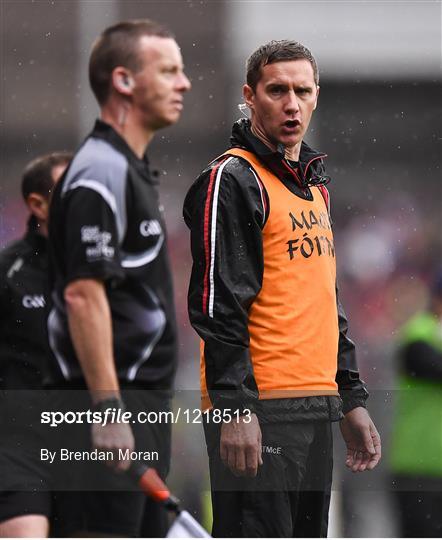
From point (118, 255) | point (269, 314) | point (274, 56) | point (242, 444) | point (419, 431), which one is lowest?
point (419, 431)

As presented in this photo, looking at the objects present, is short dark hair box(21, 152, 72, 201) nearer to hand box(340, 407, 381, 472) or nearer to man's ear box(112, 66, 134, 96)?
man's ear box(112, 66, 134, 96)

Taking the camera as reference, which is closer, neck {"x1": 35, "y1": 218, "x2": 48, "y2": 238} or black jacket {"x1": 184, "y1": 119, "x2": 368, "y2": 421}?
black jacket {"x1": 184, "y1": 119, "x2": 368, "y2": 421}

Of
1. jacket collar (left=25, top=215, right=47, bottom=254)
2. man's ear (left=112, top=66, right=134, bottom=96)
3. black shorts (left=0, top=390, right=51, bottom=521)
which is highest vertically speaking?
man's ear (left=112, top=66, right=134, bottom=96)

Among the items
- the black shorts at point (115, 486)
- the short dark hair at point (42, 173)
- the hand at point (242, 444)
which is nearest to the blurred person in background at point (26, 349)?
the short dark hair at point (42, 173)

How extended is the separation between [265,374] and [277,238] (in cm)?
40

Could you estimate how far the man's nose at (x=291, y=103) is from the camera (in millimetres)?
4352

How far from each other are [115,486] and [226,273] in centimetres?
68

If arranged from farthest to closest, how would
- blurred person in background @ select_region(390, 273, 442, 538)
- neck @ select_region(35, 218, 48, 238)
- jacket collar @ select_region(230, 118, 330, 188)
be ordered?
blurred person in background @ select_region(390, 273, 442, 538)
neck @ select_region(35, 218, 48, 238)
jacket collar @ select_region(230, 118, 330, 188)

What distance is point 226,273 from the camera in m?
4.14

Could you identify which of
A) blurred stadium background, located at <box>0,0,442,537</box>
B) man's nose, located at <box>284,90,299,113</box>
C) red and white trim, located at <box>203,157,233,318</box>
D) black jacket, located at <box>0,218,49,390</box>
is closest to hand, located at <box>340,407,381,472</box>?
blurred stadium background, located at <box>0,0,442,537</box>

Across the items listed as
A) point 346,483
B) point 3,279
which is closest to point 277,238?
point 3,279

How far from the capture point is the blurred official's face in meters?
4.23

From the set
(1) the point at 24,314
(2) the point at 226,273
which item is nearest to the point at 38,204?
(1) the point at 24,314

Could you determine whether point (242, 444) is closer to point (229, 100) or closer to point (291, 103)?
point (291, 103)
